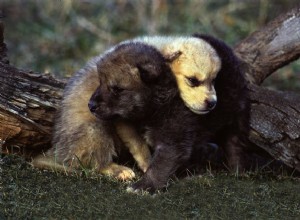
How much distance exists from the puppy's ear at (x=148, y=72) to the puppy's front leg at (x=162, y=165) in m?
0.51

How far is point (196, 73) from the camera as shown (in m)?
4.91

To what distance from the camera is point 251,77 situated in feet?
20.6

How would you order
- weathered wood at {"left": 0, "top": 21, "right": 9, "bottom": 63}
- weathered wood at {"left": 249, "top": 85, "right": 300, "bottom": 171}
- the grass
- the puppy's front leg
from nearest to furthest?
the grass < the puppy's front leg < weathered wood at {"left": 249, "top": 85, "right": 300, "bottom": 171} < weathered wood at {"left": 0, "top": 21, "right": 9, "bottom": 63}

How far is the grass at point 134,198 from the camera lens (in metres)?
4.33

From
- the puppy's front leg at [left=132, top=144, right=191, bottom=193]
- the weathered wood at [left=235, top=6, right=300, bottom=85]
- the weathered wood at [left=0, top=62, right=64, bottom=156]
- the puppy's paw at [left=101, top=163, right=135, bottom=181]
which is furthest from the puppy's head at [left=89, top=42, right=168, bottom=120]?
the weathered wood at [left=235, top=6, right=300, bottom=85]

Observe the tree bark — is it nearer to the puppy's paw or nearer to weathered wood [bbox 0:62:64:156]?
weathered wood [bbox 0:62:64:156]

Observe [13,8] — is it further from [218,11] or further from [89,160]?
[89,160]

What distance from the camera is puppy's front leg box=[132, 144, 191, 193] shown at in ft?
15.7

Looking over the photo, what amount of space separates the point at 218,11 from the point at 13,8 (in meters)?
3.61

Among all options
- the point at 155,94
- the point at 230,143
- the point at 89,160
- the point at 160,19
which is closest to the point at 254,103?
the point at 230,143

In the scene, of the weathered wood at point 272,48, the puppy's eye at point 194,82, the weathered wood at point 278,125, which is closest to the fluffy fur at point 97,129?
the puppy's eye at point 194,82

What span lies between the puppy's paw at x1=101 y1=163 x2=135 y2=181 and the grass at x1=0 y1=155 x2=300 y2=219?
0.11 metres

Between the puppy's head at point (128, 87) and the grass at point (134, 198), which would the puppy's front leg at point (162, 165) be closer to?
the grass at point (134, 198)

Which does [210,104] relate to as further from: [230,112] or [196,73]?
[230,112]
